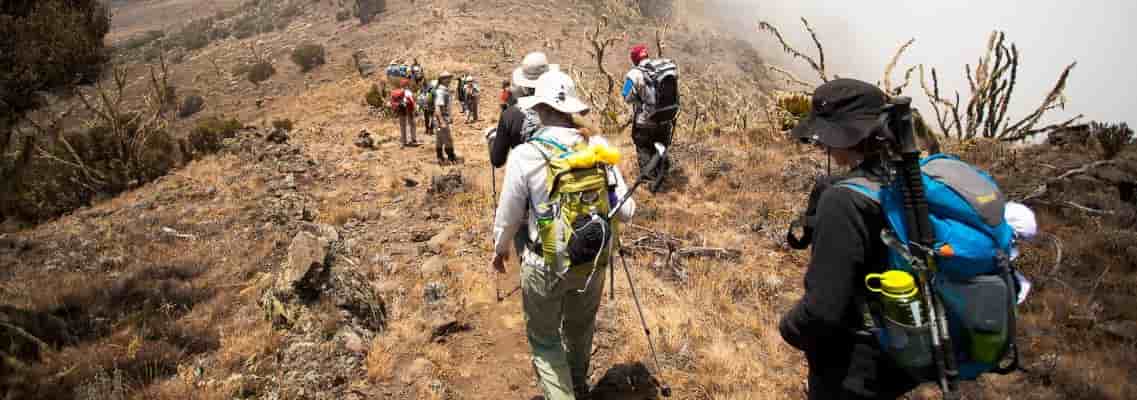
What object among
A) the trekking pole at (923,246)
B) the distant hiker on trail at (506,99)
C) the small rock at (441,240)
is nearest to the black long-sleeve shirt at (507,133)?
the distant hiker on trail at (506,99)

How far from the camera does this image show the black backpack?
21.1 ft

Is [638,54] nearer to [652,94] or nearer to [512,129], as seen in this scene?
[652,94]

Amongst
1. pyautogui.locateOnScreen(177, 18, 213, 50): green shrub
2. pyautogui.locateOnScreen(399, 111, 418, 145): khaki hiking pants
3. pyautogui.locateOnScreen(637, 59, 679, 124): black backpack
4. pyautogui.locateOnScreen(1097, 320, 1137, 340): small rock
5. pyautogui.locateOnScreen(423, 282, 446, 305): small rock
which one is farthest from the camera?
pyautogui.locateOnScreen(177, 18, 213, 50): green shrub

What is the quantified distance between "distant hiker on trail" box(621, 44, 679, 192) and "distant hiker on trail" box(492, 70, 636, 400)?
3700mm

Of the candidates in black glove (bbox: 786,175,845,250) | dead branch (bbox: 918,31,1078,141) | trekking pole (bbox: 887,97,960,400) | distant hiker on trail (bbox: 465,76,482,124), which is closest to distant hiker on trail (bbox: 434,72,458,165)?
distant hiker on trail (bbox: 465,76,482,124)

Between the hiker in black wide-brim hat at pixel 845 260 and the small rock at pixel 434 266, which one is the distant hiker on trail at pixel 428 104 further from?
the hiker in black wide-brim hat at pixel 845 260

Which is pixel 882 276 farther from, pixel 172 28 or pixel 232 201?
pixel 172 28

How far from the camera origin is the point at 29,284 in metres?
6.20

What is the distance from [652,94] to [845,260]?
16.5 feet

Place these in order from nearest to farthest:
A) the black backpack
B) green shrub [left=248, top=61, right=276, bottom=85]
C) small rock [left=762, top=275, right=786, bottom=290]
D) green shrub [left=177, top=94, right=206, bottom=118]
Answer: small rock [left=762, top=275, right=786, bottom=290], the black backpack, green shrub [left=177, top=94, right=206, bottom=118], green shrub [left=248, top=61, right=276, bottom=85]

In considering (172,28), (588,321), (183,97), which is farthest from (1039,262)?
(172,28)

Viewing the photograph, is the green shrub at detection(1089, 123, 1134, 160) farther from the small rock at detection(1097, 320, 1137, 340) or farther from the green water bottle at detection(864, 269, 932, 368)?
the green water bottle at detection(864, 269, 932, 368)

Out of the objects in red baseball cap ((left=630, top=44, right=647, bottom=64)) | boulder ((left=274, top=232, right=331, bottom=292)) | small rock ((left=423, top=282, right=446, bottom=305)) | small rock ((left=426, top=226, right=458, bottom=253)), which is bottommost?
small rock ((left=426, top=226, right=458, bottom=253))

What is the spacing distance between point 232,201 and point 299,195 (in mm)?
1113
